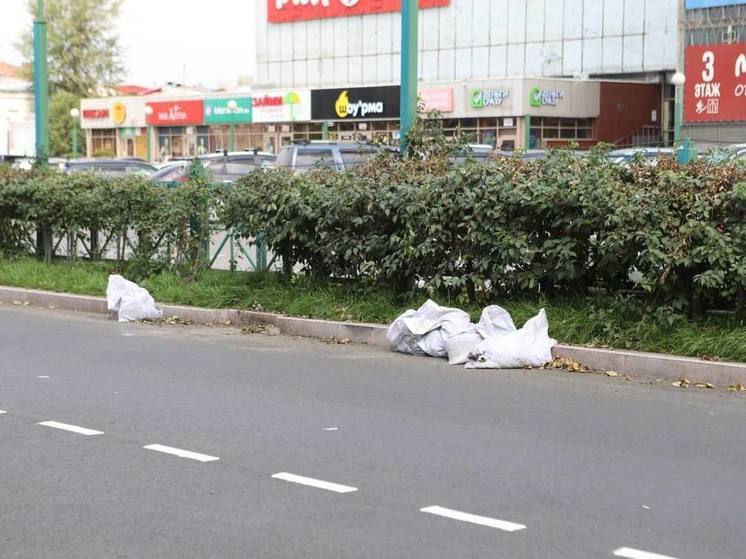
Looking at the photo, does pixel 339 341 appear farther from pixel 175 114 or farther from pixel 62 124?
pixel 62 124

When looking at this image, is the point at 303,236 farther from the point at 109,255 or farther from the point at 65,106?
the point at 65,106

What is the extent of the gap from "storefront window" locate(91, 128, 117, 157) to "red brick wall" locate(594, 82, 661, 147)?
32069 millimetres

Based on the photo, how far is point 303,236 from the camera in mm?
12891

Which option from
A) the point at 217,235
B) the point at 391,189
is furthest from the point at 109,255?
the point at 391,189

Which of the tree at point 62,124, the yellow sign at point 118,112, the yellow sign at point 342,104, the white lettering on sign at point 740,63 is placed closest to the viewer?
the white lettering on sign at point 740,63

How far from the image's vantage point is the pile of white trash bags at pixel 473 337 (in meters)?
10.1

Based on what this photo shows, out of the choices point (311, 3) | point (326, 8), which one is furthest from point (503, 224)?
point (311, 3)

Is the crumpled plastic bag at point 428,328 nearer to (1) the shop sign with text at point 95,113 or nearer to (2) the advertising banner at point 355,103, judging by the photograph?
(2) the advertising banner at point 355,103

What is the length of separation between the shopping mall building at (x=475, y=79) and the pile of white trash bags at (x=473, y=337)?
3288cm

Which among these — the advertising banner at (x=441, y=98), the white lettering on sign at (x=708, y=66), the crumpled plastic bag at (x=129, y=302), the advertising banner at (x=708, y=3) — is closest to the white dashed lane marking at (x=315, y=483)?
the crumpled plastic bag at (x=129, y=302)

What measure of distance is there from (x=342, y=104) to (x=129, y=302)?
43.7 metres

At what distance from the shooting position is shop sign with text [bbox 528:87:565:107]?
48719 mm

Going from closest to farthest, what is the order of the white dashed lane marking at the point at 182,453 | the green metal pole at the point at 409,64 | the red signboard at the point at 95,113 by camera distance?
1. the white dashed lane marking at the point at 182,453
2. the green metal pole at the point at 409,64
3. the red signboard at the point at 95,113

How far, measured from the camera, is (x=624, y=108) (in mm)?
52375
